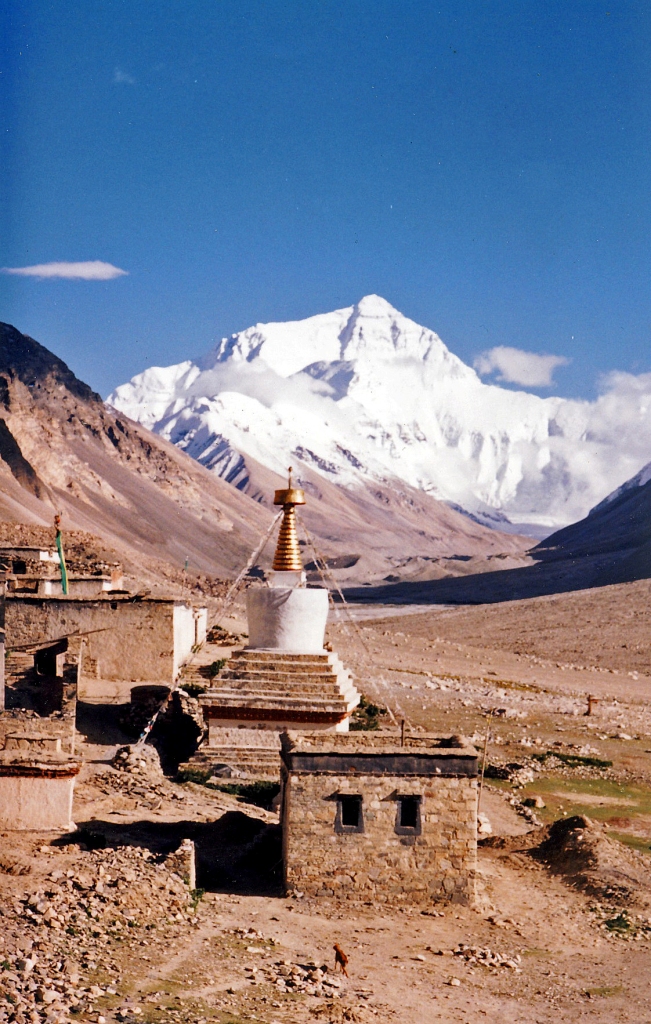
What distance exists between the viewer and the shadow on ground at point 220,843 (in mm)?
14219

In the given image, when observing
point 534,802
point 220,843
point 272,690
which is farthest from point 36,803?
point 534,802

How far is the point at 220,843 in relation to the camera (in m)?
A: 15.8

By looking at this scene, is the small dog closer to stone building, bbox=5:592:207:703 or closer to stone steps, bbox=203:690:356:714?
stone steps, bbox=203:690:356:714

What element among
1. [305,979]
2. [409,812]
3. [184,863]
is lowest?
[305,979]

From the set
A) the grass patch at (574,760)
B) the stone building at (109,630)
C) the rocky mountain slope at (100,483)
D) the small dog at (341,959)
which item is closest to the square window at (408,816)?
the small dog at (341,959)

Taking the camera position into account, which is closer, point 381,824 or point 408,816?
point 381,824

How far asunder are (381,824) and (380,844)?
23 cm

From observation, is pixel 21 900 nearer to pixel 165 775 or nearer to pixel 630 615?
pixel 165 775

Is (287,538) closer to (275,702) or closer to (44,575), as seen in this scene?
(275,702)

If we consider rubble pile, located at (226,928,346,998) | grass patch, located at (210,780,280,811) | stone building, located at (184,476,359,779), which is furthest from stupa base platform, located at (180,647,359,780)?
rubble pile, located at (226,928,346,998)

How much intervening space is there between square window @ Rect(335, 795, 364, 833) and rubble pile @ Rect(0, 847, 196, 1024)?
6.57 feet

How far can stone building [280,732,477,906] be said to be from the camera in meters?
13.8

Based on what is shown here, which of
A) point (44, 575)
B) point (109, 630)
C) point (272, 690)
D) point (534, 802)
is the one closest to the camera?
point (534, 802)

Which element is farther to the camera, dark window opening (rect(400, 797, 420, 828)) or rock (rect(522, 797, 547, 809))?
rock (rect(522, 797, 547, 809))
